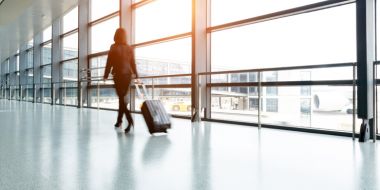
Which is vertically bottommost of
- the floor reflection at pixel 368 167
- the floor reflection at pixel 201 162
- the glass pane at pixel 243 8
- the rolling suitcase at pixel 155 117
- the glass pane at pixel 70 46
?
the floor reflection at pixel 368 167

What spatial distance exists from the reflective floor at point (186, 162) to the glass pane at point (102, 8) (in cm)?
576

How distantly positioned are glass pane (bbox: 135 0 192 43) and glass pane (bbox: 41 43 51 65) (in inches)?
281

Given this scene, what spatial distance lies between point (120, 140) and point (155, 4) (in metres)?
4.62

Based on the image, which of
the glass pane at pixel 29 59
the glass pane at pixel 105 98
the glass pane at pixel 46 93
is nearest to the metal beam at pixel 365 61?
the glass pane at pixel 105 98

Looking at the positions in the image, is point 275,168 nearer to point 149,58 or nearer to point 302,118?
point 302,118

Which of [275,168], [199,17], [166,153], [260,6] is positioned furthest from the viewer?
[199,17]

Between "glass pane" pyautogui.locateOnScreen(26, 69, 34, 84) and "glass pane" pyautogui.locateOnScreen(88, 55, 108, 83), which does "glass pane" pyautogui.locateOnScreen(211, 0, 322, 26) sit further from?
"glass pane" pyautogui.locateOnScreen(26, 69, 34, 84)

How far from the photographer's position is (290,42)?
4422mm

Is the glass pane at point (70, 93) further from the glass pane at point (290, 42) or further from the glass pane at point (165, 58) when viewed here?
the glass pane at point (290, 42)

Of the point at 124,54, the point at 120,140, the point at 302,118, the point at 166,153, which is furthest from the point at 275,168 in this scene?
the point at 124,54

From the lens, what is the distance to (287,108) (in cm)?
436

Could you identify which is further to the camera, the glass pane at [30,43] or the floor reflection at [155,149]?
the glass pane at [30,43]

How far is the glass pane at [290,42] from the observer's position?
12.5 feet

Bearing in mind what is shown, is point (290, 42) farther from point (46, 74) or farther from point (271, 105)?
point (46, 74)
